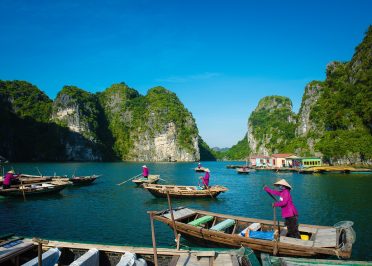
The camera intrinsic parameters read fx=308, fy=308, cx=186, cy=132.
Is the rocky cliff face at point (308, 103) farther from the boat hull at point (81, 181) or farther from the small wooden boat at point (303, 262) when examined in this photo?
the small wooden boat at point (303, 262)

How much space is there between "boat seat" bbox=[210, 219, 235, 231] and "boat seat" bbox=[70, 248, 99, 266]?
5277mm

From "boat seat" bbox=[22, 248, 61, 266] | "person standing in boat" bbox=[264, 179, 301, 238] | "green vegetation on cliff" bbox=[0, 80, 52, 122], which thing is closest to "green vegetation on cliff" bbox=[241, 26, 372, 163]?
"person standing in boat" bbox=[264, 179, 301, 238]

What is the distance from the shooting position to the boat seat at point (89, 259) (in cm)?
753

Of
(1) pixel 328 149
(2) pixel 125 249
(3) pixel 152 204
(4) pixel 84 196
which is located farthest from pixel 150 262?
(1) pixel 328 149

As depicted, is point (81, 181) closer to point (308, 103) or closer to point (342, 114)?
point (342, 114)

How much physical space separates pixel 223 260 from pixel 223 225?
5.23m

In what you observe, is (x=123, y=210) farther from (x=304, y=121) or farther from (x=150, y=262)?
(x=304, y=121)

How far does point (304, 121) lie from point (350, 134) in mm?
34062

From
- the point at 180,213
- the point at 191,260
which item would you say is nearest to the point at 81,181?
the point at 180,213

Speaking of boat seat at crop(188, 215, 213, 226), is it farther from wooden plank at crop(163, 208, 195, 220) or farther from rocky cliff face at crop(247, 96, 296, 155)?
rocky cliff face at crop(247, 96, 296, 155)

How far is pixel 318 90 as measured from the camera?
101625mm

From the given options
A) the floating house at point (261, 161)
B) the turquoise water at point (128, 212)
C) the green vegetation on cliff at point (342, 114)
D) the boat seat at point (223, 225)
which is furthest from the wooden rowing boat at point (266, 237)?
the floating house at point (261, 161)

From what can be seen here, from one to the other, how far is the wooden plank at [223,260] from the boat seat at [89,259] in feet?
10.4

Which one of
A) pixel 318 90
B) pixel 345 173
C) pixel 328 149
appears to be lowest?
pixel 345 173
